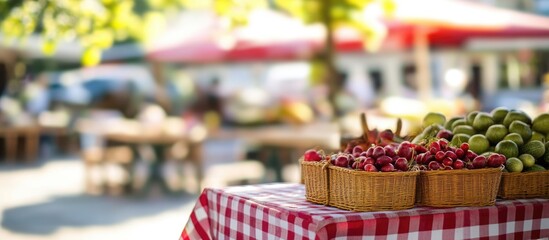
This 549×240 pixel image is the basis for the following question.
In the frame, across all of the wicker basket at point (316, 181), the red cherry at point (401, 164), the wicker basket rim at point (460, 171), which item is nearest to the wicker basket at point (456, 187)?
the wicker basket rim at point (460, 171)

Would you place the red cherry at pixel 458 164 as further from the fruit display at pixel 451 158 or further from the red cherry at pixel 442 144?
the red cherry at pixel 442 144

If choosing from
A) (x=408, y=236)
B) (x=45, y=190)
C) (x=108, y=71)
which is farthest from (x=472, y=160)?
(x=108, y=71)

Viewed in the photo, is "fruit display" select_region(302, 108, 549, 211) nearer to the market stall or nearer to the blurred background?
the market stall

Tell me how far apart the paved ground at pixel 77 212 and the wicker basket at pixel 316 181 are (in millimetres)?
4580

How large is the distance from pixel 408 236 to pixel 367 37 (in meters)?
7.30

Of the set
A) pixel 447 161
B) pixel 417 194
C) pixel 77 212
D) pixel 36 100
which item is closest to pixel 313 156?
pixel 417 194

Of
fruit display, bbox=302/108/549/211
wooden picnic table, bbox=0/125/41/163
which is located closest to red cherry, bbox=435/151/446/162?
fruit display, bbox=302/108/549/211

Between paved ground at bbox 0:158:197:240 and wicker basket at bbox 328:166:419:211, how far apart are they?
4.92 metres

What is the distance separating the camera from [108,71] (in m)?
28.8

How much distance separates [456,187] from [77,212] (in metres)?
7.47

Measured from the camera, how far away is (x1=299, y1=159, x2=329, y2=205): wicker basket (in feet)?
12.4

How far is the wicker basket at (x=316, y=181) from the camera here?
12.4 ft

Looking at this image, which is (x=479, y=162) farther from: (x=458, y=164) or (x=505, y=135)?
(x=505, y=135)

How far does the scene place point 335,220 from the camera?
3.36 metres
